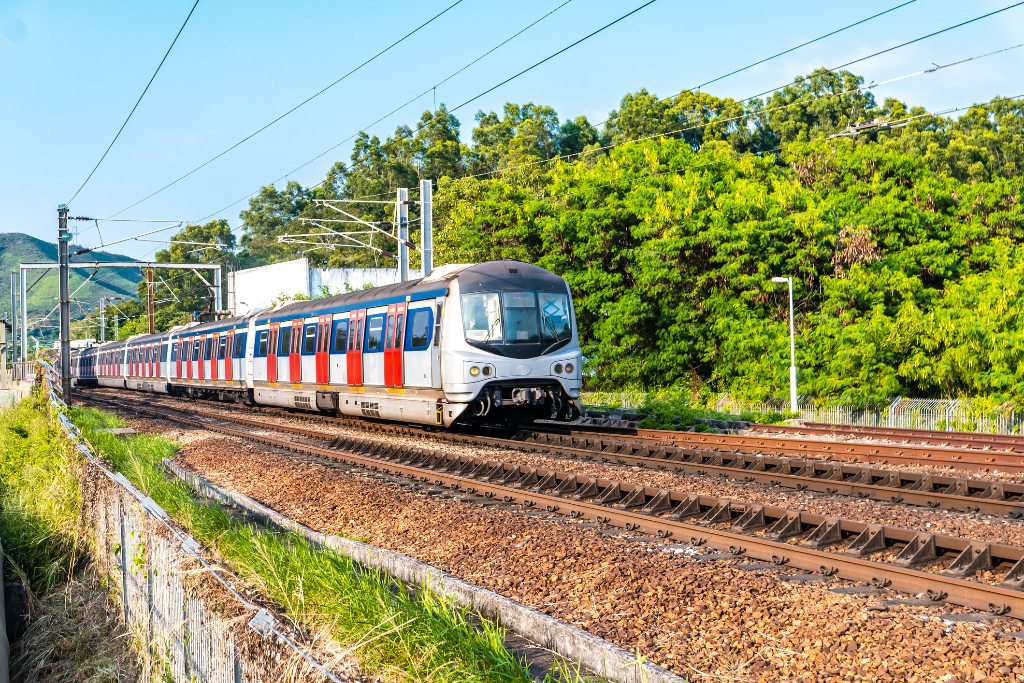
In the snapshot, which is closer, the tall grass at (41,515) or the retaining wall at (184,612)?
the retaining wall at (184,612)

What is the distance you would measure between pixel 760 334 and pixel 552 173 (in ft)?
56.3

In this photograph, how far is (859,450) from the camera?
1677cm

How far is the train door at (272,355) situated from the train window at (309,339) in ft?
8.28

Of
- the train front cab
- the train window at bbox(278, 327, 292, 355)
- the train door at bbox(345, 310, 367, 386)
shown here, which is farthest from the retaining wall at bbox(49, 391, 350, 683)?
the train window at bbox(278, 327, 292, 355)

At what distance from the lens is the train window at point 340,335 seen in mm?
Result: 23969

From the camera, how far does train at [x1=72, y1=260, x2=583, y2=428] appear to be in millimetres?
18750

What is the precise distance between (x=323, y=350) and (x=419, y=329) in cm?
604

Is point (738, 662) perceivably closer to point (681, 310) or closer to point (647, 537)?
point (647, 537)

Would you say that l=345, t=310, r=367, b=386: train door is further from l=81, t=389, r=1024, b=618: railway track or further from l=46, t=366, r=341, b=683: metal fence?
l=46, t=366, r=341, b=683: metal fence

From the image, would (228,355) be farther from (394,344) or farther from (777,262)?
(777,262)

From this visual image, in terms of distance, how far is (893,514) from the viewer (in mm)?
10789

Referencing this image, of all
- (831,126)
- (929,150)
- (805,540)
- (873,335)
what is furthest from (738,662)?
(831,126)

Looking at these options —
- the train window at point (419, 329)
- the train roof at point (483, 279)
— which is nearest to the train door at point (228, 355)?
the train roof at point (483, 279)

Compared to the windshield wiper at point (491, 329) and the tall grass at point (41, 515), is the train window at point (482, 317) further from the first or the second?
the tall grass at point (41, 515)
